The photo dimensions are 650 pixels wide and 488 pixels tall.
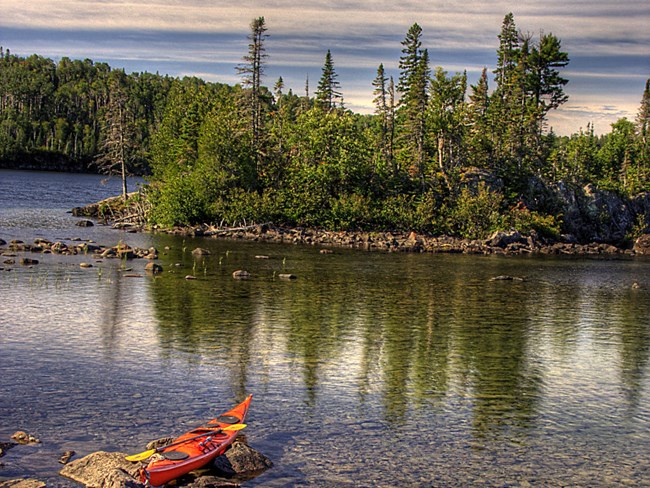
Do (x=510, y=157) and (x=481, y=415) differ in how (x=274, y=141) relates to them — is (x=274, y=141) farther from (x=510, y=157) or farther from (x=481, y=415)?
(x=481, y=415)

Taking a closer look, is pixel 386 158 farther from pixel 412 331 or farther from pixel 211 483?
pixel 211 483

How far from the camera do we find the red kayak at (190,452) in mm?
17078

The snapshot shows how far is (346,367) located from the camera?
2911cm

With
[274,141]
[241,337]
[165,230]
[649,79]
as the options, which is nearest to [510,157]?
[274,141]

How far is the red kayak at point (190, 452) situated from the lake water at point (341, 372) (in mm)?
1439

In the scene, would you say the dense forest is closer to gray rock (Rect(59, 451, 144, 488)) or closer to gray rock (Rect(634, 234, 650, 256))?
gray rock (Rect(634, 234, 650, 256))

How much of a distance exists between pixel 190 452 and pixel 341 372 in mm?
11250

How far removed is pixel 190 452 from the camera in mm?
18000

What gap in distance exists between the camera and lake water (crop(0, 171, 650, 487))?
2019 cm

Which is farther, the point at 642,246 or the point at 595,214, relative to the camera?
the point at 595,214

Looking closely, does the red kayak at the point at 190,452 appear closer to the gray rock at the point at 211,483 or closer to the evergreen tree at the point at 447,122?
the gray rock at the point at 211,483

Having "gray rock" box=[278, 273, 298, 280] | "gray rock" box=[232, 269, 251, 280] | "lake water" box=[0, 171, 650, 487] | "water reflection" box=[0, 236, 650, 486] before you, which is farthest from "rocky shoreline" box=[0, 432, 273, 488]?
"gray rock" box=[278, 273, 298, 280]

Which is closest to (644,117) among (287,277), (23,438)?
(287,277)

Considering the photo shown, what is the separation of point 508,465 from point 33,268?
42.5 m
